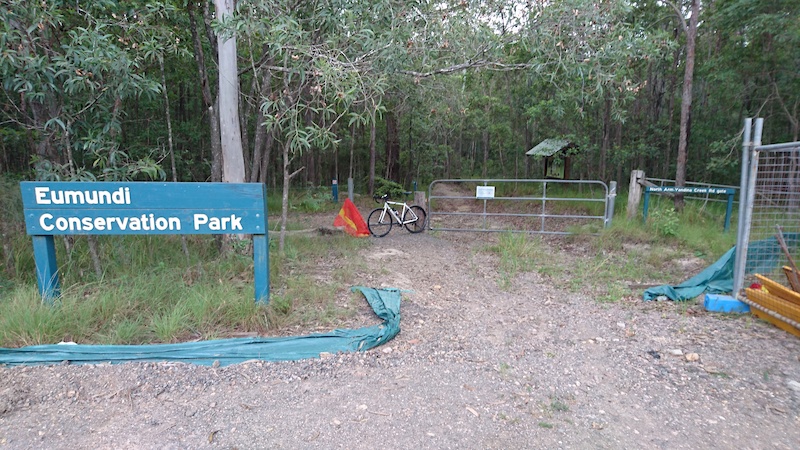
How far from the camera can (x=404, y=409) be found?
10.2 ft

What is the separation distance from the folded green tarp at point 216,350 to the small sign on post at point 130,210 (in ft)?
2.79

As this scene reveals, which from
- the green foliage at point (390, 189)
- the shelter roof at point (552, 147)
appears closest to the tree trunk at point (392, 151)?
the green foliage at point (390, 189)

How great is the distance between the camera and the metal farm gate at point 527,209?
9.86 meters

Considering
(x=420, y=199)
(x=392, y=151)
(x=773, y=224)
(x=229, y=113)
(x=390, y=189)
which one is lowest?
(x=390, y=189)

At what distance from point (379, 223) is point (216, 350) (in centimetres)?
650

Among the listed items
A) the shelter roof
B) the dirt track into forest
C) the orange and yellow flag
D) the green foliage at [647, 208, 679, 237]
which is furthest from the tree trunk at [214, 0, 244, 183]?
the shelter roof

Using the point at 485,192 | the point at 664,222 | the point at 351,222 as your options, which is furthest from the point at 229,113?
the point at 664,222

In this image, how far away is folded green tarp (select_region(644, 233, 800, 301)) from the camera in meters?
5.58

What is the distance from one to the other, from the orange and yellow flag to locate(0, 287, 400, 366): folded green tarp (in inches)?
225

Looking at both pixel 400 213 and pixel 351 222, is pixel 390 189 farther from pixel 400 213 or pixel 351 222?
pixel 351 222

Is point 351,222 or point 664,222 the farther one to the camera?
point 351,222

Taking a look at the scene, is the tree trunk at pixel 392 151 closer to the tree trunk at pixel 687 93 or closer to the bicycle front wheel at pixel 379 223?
the bicycle front wheel at pixel 379 223

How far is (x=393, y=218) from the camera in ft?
34.0

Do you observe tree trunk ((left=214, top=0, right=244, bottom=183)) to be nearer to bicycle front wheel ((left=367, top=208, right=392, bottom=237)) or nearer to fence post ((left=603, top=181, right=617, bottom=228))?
bicycle front wheel ((left=367, top=208, right=392, bottom=237))
